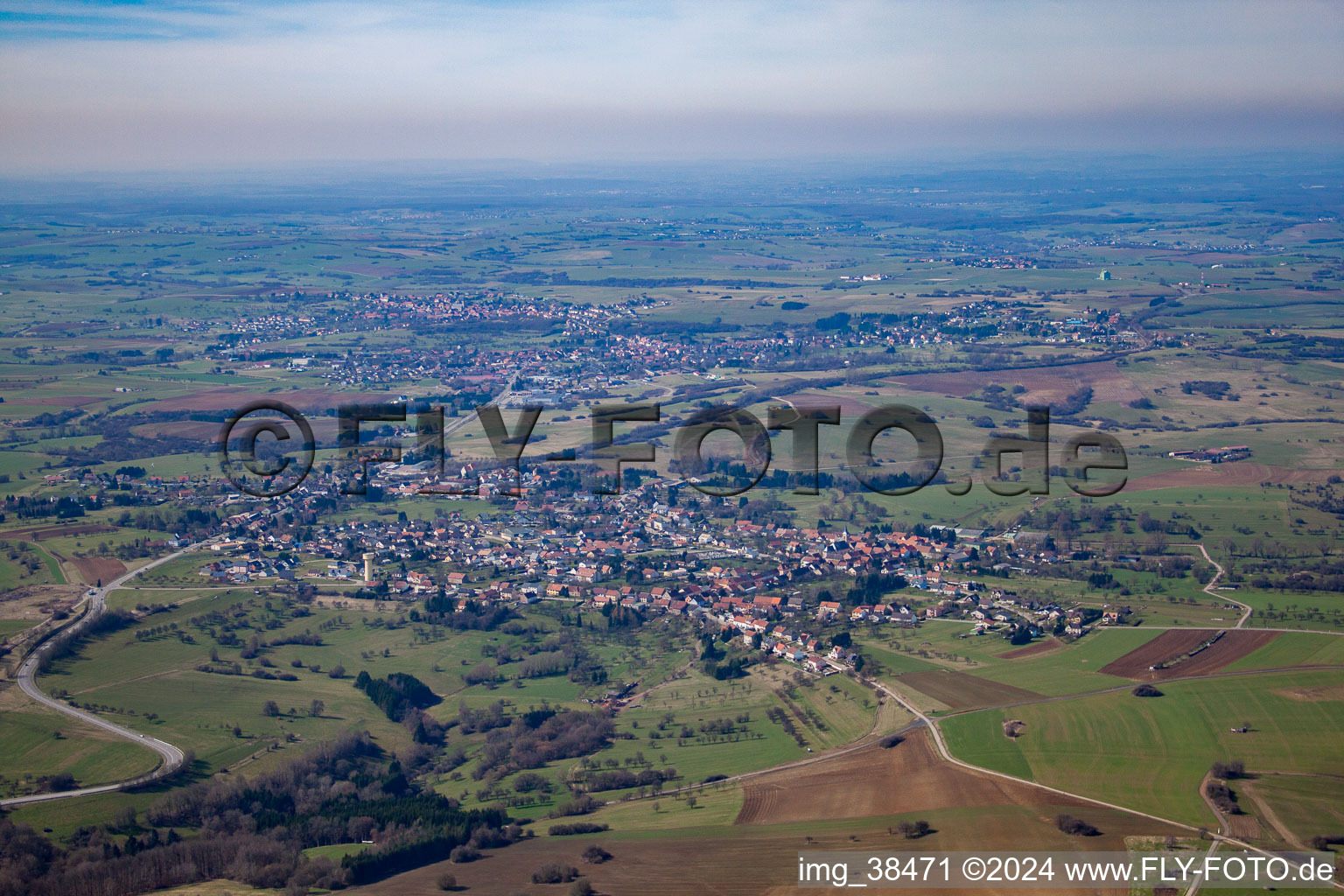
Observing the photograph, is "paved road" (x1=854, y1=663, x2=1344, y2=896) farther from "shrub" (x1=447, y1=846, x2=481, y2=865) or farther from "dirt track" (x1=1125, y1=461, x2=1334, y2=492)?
"dirt track" (x1=1125, y1=461, x2=1334, y2=492)

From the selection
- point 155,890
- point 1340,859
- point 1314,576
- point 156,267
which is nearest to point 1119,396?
point 1314,576

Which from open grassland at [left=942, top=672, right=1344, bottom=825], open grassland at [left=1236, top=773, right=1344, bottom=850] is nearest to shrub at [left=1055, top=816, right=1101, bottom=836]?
open grassland at [left=942, top=672, right=1344, bottom=825]

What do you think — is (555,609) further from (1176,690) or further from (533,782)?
(1176,690)

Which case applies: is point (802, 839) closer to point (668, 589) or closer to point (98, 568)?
point (668, 589)

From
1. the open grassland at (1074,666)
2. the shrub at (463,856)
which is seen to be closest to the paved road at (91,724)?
the shrub at (463,856)

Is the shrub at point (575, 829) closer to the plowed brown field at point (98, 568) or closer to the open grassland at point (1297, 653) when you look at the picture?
the open grassland at point (1297, 653)

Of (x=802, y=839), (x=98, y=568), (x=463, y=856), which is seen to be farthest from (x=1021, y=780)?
(x=98, y=568)
